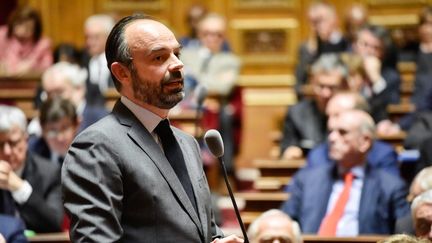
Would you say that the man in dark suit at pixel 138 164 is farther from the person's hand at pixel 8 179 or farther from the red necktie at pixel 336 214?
the red necktie at pixel 336 214

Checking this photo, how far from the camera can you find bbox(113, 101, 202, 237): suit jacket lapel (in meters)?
2.14

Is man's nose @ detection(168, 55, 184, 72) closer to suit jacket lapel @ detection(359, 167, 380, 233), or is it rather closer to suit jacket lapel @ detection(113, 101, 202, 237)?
suit jacket lapel @ detection(113, 101, 202, 237)

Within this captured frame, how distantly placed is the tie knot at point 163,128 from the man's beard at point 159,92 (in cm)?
10

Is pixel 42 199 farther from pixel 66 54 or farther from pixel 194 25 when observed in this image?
pixel 194 25

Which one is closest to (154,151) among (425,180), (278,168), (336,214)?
(425,180)

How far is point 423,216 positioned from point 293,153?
7.95 ft

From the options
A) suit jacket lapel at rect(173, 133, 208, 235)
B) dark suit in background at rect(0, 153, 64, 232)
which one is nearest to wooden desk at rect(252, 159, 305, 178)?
dark suit in background at rect(0, 153, 64, 232)

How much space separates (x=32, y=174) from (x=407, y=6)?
489 centimetres

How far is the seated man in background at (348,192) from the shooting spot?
437 cm

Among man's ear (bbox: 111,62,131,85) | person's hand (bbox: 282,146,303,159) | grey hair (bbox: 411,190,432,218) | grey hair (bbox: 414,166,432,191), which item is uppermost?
man's ear (bbox: 111,62,131,85)

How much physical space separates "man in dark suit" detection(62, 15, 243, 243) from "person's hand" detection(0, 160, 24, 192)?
1.84m

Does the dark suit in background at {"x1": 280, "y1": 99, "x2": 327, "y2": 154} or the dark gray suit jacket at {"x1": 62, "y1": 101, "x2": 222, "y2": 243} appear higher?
the dark gray suit jacket at {"x1": 62, "y1": 101, "x2": 222, "y2": 243}

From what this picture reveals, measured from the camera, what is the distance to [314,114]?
19.0 ft

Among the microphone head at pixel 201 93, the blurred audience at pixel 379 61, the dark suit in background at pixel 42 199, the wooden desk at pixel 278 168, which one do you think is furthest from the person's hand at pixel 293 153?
the dark suit in background at pixel 42 199
